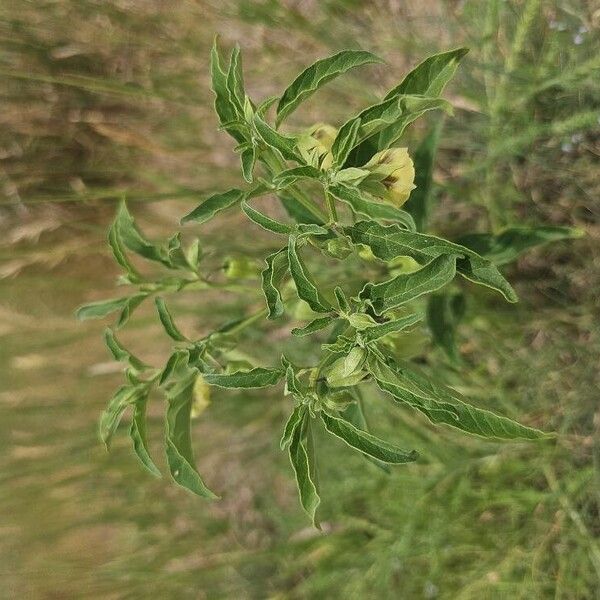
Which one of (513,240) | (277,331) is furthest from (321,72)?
(277,331)

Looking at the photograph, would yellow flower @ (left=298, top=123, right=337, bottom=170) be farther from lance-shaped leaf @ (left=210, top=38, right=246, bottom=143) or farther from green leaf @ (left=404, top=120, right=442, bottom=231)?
green leaf @ (left=404, top=120, right=442, bottom=231)

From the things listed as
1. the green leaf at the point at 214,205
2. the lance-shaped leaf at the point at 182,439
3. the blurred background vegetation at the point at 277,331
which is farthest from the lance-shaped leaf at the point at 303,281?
the blurred background vegetation at the point at 277,331

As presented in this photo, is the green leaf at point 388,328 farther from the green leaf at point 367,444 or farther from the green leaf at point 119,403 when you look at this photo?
the green leaf at point 119,403

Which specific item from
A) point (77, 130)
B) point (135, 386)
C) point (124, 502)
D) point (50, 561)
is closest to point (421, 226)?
point (135, 386)

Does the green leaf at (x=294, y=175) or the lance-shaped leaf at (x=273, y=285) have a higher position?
the green leaf at (x=294, y=175)

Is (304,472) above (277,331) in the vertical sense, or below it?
above

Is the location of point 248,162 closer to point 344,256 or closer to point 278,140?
point 278,140
